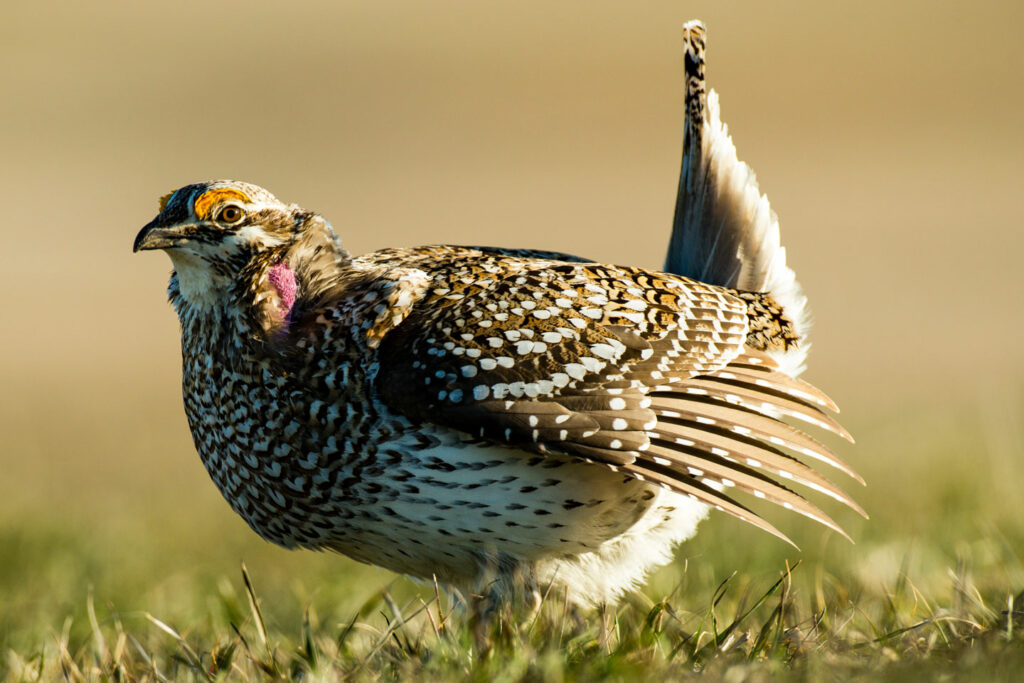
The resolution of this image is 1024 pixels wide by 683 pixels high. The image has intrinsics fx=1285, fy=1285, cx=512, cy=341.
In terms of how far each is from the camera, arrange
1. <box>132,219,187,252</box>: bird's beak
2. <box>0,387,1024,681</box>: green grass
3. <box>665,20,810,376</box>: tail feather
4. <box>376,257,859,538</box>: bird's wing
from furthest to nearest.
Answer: <box>665,20,810,376</box>: tail feather → <box>132,219,187,252</box>: bird's beak → <box>376,257,859,538</box>: bird's wing → <box>0,387,1024,681</box>: green grass

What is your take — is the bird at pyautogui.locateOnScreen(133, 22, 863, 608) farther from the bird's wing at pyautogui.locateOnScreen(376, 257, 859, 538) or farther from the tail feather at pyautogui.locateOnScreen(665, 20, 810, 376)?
the tail feather at pyautogui.locateOnScreen(665, 20, 810, 376)

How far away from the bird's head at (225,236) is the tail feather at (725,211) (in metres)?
1.73

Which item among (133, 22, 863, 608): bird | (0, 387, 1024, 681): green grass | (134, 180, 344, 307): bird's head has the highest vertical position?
(134, 180, 344, 307): bird's head

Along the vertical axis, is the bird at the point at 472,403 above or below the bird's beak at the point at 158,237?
below

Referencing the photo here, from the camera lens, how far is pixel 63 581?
20.5ft

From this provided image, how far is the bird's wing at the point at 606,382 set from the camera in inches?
168

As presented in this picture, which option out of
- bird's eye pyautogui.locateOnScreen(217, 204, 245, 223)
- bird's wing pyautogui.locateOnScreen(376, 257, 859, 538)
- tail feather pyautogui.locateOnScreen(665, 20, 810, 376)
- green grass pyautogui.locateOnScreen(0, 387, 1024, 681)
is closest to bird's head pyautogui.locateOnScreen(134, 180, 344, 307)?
bird's eye pyautogui.locateOnScreen(217, 204, 245, 223)

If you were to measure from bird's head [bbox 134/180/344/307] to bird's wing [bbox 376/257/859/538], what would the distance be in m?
0.65

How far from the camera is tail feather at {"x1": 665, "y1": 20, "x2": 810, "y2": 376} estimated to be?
5.58 meters

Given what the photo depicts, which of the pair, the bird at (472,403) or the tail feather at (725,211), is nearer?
the bird at (472,403)

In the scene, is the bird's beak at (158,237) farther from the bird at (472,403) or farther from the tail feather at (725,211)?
the tail feather at (725,211)

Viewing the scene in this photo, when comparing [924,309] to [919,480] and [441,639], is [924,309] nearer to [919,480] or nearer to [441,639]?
[919,480]

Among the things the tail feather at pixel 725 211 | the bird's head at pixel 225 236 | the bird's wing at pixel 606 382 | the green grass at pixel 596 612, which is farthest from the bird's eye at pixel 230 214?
the tail feather at pixel 725 211

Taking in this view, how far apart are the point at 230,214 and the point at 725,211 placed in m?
2.16
